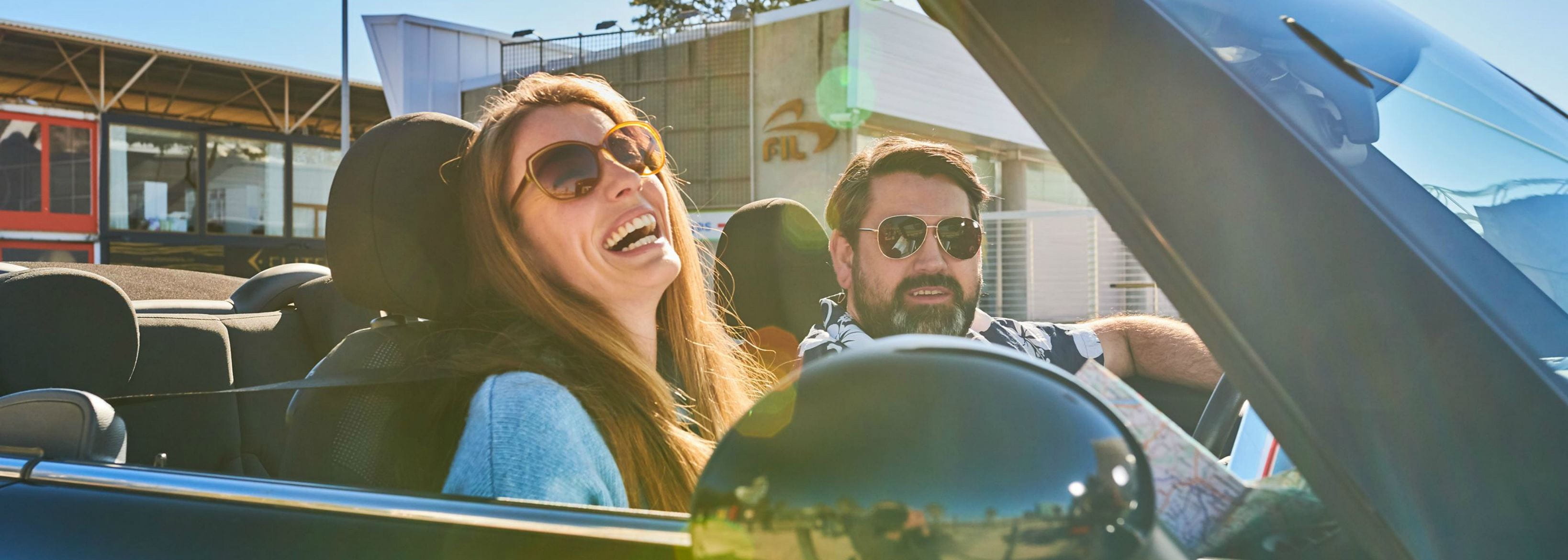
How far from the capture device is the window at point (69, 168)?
15289 millimetres

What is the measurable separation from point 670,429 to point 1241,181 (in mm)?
1070

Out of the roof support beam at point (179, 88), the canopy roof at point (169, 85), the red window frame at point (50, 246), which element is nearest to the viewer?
the canopy roof at point (169, 85)

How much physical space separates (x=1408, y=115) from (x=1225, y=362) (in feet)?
1.06

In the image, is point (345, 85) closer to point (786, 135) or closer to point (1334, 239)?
point (786, 135)

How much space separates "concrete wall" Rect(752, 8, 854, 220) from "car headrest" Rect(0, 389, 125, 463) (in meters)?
8.99

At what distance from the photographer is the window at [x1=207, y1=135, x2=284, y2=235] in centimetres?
1573

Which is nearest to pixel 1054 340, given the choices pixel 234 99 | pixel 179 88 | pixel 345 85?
pixel 345 85

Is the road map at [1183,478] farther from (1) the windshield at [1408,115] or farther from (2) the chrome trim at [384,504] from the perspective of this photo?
(2) the chrome trim at [384,504]

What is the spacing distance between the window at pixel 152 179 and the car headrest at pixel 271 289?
1367 centimetres

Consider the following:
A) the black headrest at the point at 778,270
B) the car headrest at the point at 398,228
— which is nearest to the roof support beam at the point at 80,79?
the black headrest at the point at 778,270

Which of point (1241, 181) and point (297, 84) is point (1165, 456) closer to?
point (1241, 181)

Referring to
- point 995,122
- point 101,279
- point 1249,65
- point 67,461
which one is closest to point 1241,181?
point 1249,65

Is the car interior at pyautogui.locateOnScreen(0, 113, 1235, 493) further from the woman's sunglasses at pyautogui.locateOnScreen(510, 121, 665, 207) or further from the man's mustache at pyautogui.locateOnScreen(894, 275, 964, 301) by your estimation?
the man's mustache at pyautogui.locateOnScreen(894, 275, 964, 301)

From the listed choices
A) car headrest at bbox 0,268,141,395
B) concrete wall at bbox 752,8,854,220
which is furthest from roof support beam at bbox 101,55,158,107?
car headrest at bbox 0,268,141,395
